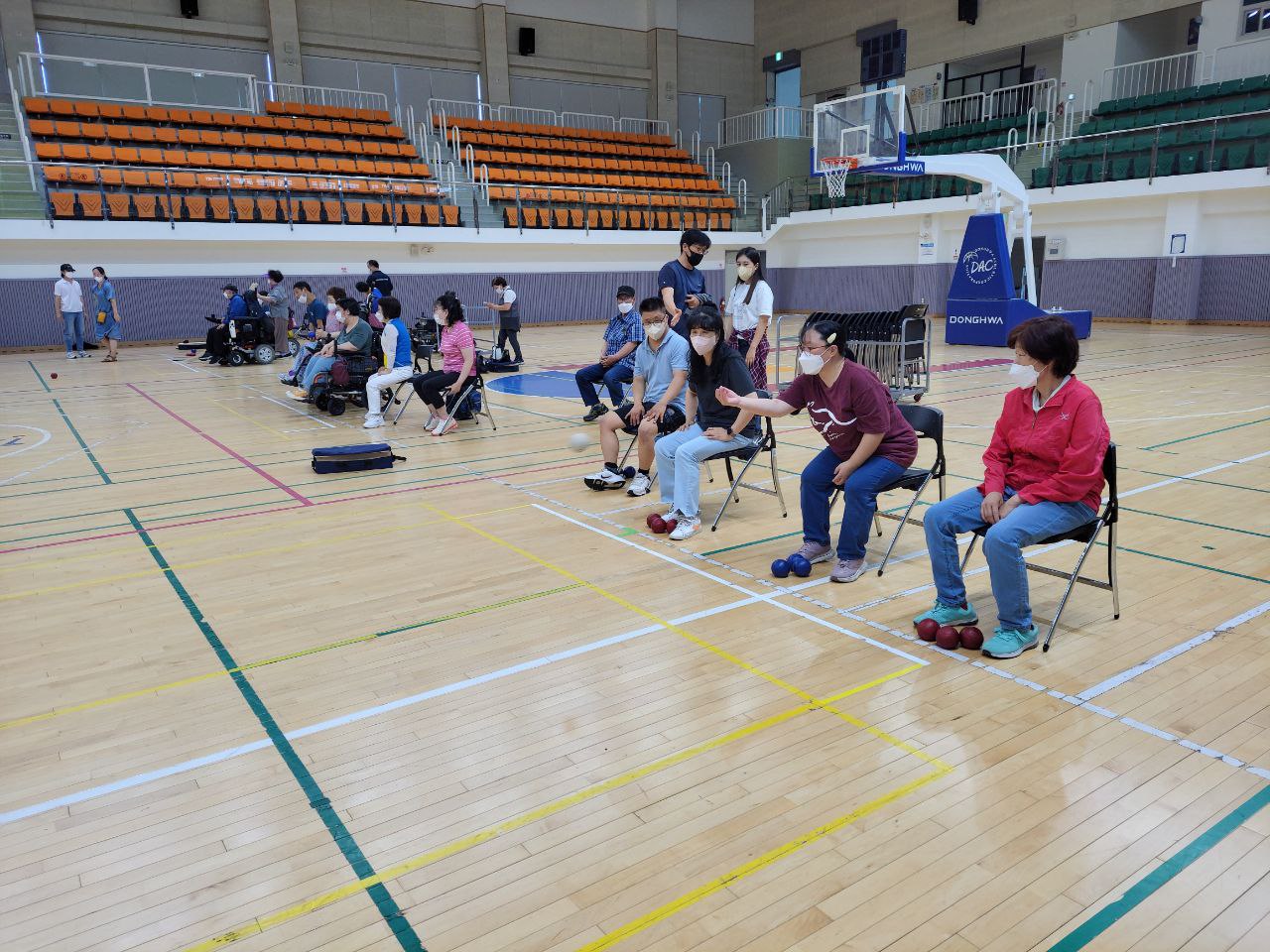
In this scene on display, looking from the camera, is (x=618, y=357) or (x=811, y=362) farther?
(x=618, y=357)

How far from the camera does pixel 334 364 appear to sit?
33.7 feet

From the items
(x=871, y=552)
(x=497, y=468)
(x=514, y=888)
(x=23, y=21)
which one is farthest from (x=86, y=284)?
(x=514, y=888)

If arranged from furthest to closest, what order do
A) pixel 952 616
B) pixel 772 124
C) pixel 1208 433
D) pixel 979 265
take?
1. pixel 772 124
2. pixel 979 265
3. pixel 1208 433
4. pixel 952 616

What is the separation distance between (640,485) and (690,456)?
1130 millimetres

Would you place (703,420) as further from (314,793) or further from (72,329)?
(72,329)

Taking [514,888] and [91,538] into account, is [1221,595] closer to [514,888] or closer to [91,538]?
[514,888]

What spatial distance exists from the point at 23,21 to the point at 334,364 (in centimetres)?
1735

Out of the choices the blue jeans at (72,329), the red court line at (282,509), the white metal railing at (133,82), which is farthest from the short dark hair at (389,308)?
the white metal railing at (133,82)

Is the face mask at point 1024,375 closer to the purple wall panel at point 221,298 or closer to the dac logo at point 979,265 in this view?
the dac logo at point 979,265

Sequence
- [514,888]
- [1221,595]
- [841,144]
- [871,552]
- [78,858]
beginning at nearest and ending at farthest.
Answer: [514,888] → [78,858] → [1221,595] → [871,552] → [841,144]

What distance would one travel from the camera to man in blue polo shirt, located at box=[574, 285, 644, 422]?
28.8 feet

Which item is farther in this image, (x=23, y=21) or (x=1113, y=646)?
(x=23, y=21)

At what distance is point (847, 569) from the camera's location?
4730 mm

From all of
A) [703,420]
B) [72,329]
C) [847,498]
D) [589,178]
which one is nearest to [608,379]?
[703,420]
